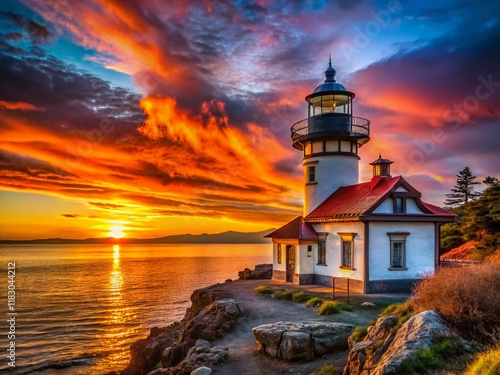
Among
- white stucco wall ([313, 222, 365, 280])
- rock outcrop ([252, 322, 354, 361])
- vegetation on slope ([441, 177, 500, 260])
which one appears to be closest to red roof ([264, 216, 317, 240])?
white stucco wall ([313, 222, 365, 280])

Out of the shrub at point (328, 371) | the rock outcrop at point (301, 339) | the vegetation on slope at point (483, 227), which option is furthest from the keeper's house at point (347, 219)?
the shrub at point (328, 371)

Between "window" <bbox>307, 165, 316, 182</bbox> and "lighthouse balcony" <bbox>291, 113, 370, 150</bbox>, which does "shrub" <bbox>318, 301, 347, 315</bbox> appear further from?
"lighthouse balcony" <bbox>291, 113, 370, 150</bbox>

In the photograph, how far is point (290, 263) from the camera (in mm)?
25656

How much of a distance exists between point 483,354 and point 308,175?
21135mm

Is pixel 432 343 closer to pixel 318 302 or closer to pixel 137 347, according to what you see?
pixel 318 302

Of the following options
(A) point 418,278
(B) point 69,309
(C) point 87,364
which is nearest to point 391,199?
(A) point 418,278

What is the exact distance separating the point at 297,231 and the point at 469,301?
17.3 meters

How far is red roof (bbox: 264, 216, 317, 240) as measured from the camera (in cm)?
2453

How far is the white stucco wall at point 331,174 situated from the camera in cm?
2634

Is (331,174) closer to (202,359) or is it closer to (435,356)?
(202,359)

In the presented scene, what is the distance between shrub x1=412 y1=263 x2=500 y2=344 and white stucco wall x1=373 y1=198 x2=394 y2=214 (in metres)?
12.1

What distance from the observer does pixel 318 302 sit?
698 inches

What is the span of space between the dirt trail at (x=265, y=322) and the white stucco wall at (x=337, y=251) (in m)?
1.42

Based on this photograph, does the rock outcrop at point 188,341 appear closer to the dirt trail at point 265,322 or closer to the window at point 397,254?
the dirt trail at point 265,322
